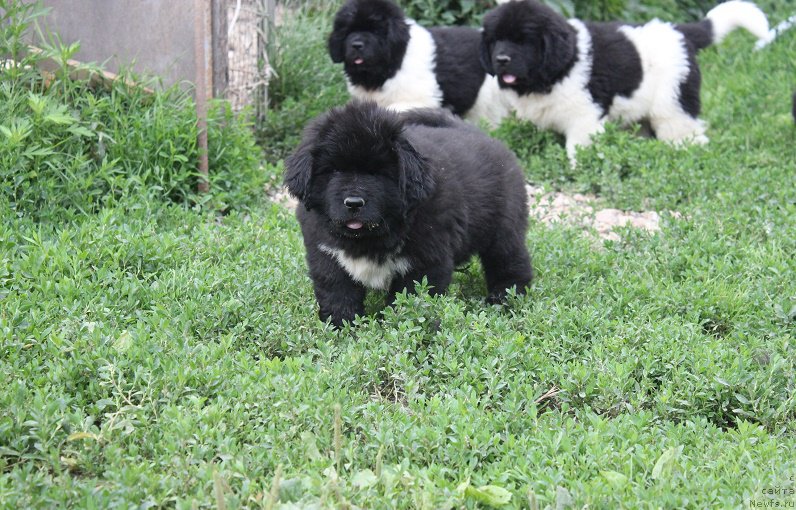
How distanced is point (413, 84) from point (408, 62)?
18 cm

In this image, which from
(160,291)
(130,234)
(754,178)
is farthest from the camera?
(754,178)

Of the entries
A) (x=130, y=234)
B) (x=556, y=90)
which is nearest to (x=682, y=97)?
(x=556, y=90)

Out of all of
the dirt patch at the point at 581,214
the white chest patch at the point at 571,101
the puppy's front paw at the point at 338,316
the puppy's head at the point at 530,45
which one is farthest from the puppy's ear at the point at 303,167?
the white chest patch at the point at 571,101

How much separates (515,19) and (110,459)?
211 inches

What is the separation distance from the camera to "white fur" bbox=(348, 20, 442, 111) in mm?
7730

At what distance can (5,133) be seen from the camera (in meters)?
5.20

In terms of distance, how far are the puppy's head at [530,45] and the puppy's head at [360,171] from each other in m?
3.56

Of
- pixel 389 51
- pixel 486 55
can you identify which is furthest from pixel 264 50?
pixel 486 55

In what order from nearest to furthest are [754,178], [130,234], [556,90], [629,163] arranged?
1. [130,234]
2. [754,178]
3. [629,163]
4. [556,90]

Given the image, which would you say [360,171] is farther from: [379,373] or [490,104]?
[490,104]

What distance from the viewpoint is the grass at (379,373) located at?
9.41ft

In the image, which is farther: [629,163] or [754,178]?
[629,163]

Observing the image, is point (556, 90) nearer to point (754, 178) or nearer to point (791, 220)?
point (754, 178)

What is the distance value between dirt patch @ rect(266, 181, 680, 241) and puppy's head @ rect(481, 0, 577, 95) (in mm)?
1088
